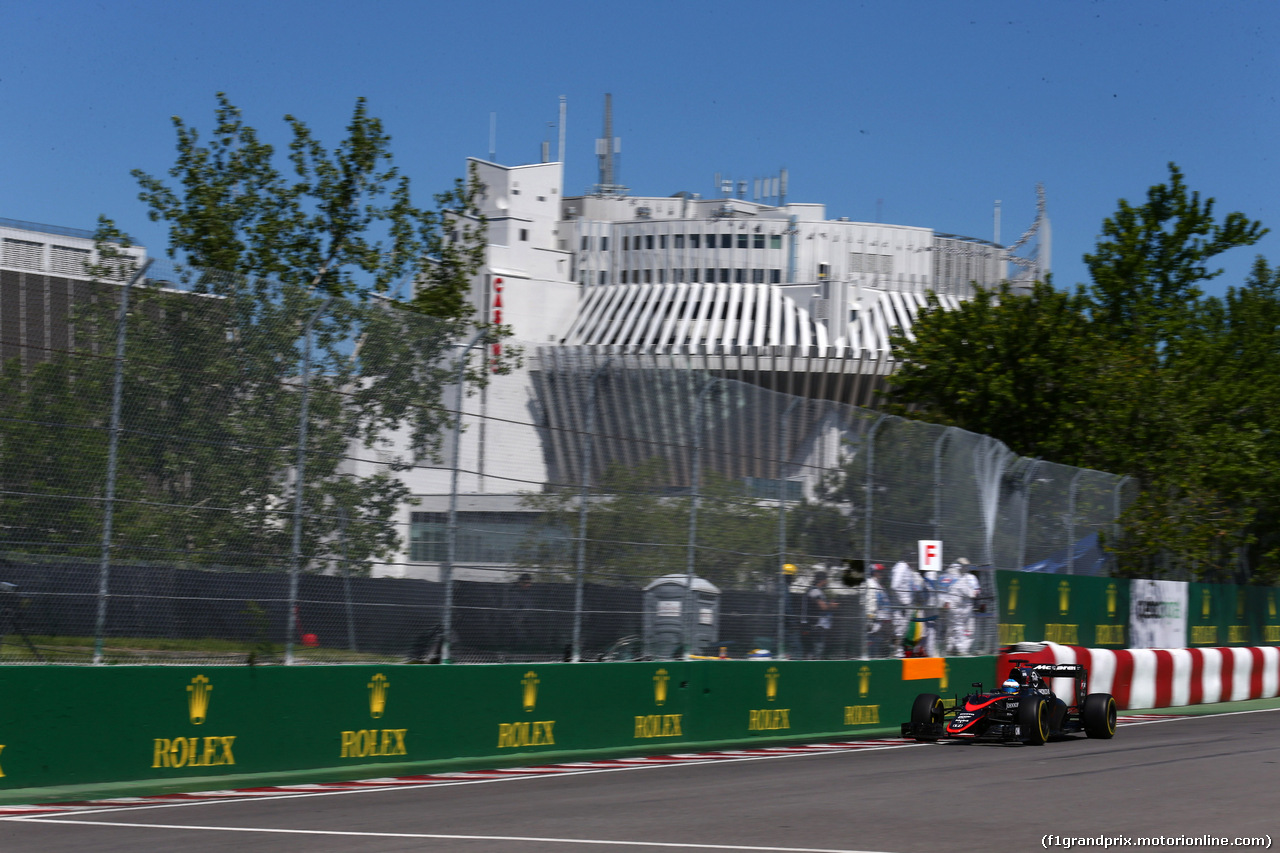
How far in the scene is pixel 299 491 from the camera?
37.0ft

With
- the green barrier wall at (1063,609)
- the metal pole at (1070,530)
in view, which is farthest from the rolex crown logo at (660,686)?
the metal pole at (1070,530)

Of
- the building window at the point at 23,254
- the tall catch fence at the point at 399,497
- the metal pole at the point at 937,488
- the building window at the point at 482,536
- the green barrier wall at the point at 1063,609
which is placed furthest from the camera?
the green barrier wall at the point at 1063,609

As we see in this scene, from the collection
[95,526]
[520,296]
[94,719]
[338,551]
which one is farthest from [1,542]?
[520,296]

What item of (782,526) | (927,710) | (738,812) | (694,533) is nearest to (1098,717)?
(927,710)

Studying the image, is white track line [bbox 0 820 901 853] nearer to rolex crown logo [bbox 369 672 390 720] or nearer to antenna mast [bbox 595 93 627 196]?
rolex crown logo [bbox 369 672 390 720]

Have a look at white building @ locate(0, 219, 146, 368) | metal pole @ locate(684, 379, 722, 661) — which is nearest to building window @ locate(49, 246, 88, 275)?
white building @ locate(0, 219, 146, 368)

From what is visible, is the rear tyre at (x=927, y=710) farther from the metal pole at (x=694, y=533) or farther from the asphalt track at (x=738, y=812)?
the metal pole at (x=694, y=533)

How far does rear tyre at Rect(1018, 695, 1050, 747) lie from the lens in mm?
14641

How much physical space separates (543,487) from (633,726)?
98.7 inches

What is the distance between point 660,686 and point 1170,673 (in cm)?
1068

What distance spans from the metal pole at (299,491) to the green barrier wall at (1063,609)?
11582 mm

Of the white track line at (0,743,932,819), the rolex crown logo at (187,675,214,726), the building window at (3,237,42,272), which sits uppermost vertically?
the building window at (3,237,42,272)

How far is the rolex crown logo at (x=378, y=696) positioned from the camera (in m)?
11.7

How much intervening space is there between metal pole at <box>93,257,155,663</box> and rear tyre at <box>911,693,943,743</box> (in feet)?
28.5
